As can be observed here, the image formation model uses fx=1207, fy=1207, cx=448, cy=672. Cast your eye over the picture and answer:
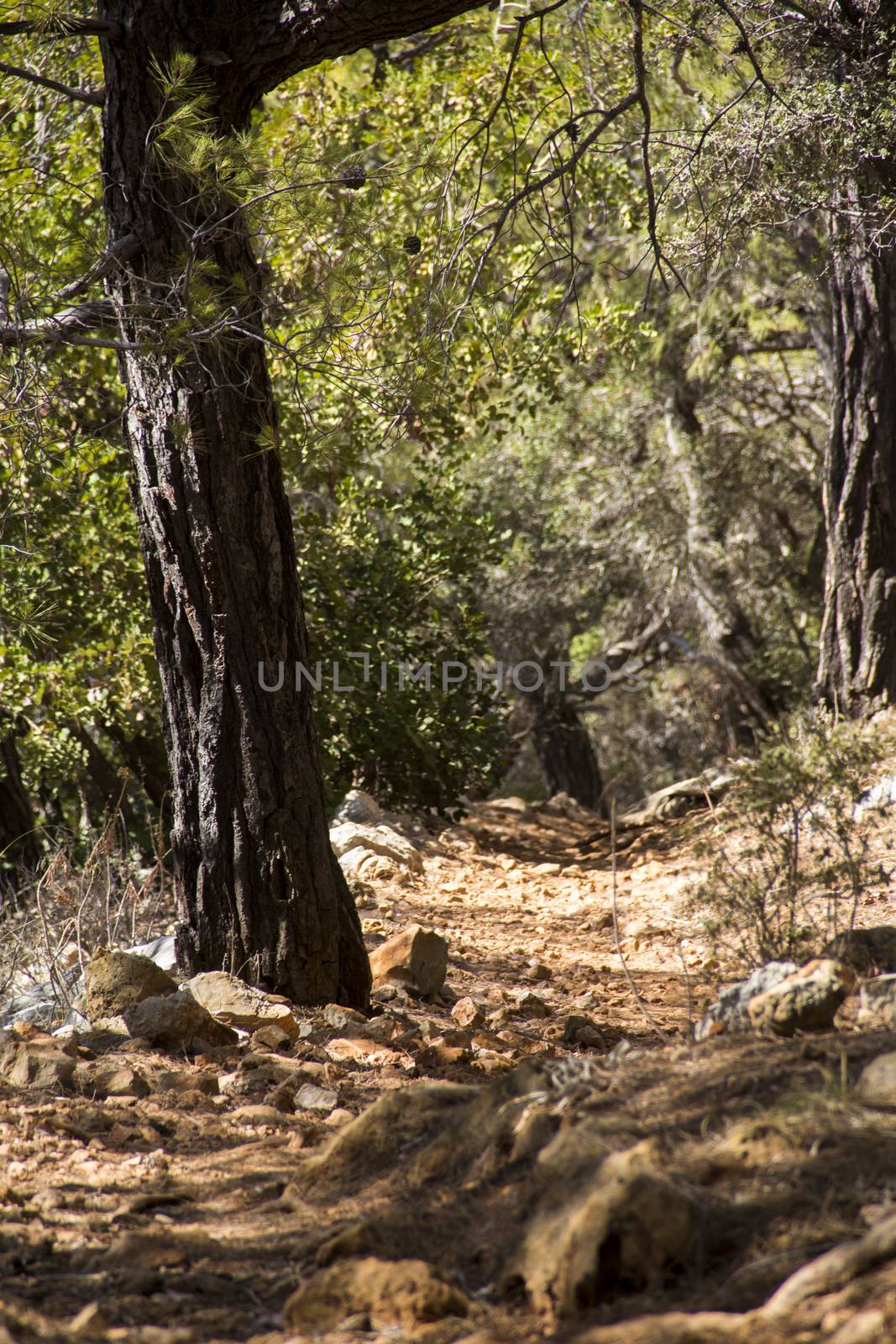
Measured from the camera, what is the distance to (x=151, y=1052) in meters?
3.46

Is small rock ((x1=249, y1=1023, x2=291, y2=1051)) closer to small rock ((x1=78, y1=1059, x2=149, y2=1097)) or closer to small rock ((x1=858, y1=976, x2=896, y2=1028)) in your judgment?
small rock ((x1=78, y1=1059, x2=149, y2=1097))

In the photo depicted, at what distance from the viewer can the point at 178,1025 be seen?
3.48m

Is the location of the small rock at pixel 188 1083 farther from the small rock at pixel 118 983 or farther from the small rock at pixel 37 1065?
the small rock at pixel 118 983

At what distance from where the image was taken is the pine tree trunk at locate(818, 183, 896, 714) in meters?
6.47

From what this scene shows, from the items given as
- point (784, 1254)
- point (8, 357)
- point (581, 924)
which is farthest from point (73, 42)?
point (784, 1254)

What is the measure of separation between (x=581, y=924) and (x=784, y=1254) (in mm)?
3937

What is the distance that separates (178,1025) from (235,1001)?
0.24 m

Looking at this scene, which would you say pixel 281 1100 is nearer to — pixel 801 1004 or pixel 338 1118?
pixel 338 1118

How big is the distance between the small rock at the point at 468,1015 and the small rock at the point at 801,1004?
136 cm

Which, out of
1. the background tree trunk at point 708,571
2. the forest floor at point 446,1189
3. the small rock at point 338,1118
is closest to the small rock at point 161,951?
the forest floor at point 446,1189

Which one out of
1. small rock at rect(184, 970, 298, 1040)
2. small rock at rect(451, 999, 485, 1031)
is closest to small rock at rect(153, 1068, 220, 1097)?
small rock at rect(184, 970, 298, 1040)

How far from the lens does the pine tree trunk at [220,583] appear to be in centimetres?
378

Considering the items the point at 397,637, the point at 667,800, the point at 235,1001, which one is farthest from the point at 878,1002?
the point at 667,800

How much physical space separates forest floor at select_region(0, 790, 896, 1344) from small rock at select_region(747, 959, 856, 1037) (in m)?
0.05
